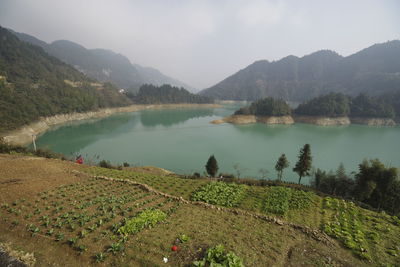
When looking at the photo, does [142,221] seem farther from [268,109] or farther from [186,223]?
[268,109]

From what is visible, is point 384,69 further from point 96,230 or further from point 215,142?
point 96,230

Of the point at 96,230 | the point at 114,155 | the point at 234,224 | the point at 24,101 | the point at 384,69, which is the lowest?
the point at 114,155

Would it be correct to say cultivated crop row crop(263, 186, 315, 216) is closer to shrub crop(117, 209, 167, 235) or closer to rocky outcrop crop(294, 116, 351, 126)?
shrub crop(117, 209, 167, 235)

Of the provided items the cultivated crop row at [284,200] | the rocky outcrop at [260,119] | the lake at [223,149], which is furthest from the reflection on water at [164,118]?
the cultivated crop row at [284,200]

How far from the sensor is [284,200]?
15594 millimetres

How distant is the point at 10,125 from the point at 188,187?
169 ft

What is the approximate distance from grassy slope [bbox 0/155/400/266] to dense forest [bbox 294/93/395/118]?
78.8 metres

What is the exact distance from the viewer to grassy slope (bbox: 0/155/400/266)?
8.23 m

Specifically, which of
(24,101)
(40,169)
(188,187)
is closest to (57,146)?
(24,101)

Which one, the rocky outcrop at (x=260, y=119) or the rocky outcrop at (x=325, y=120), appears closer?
the rocky outcrop at (x=325, y=120)

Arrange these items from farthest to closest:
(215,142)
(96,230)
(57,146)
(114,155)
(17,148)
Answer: (215,142) → (57,146) → (114,155) → (17,148) → (96,230)

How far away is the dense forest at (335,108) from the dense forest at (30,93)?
70677mm

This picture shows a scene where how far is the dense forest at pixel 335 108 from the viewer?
8125cm

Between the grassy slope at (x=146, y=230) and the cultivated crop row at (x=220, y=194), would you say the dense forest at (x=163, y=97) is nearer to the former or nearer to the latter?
the cultivated crop row at (x=220, y=194)
